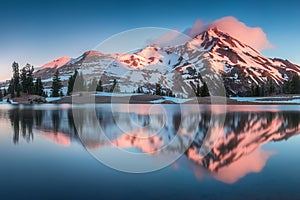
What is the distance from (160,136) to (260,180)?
7229mm

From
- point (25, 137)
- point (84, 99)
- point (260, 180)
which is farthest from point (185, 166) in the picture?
point (84, 99)

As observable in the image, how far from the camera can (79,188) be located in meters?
5.77

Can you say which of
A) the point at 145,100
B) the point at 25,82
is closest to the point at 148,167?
the point at 145,100

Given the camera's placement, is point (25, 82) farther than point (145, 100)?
Yes

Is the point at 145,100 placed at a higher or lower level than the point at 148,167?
lower

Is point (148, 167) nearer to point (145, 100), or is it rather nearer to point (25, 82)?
point (145, 100)

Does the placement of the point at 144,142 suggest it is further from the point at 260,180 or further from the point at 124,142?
the point at 260,180

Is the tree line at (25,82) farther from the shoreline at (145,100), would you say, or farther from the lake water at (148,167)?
the lake water at (148,167)

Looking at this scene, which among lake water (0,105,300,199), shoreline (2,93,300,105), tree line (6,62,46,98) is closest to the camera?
lake water (0,105,300,199)

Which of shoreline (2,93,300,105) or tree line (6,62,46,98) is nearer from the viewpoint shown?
shoreline (2,93,300,105)

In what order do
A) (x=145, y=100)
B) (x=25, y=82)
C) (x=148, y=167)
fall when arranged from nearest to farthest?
(x=148, y=167) → (x=145, y=100) → (x=25, y=82)

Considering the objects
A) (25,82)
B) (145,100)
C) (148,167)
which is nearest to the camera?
(148,167)

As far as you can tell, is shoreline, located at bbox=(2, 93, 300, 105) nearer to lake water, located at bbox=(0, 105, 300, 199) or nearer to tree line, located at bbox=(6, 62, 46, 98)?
tree line, located at bbox=(6, 62, 46, 98)

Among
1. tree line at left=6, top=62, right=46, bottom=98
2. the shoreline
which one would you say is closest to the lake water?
the shoreline
